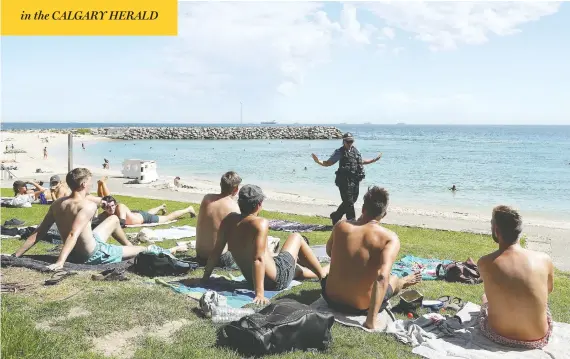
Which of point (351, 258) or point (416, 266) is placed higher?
point (351, 258)

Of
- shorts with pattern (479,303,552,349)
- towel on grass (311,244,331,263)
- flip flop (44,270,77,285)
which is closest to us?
shorts with pattern (479,303,552,349)

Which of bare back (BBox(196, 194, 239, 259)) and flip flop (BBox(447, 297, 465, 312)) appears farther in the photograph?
bare back (BBox(196, 194, 239, 259))

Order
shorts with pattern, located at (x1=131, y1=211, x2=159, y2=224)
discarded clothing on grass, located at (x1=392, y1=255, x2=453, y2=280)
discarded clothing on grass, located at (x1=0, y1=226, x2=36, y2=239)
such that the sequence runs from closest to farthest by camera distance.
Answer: discarded clothing on grass, located at (x1=392, y1=255, x2=453, y2=280) < discarded clothing on grass, located at (x1=0, y1=226, x2=36, y2=239) < shorts with pattern, located at (x1=131, y1=211, x2=159, y2=224)

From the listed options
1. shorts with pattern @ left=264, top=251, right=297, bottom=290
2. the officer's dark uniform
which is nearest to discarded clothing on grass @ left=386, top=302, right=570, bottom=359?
shorts with pattern @ left=264, top=251, right=297, bottom=290

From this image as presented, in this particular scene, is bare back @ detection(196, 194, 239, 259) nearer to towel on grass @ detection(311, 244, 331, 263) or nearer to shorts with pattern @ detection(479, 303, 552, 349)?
towel on grass @ detection(311, 244, 331, 263)

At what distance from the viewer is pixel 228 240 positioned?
6.12 meters

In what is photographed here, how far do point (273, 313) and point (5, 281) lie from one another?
3.66 m

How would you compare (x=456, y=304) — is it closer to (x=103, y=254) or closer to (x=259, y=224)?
(x=259, y=224)

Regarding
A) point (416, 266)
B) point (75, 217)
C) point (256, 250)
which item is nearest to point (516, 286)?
point (256, 250)

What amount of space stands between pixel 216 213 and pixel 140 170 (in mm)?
18622

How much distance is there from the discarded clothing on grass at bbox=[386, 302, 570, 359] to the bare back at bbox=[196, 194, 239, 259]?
118 inches

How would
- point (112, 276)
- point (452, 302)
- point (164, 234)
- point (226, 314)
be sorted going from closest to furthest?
point (226, 314), point (452, 302), point (112, 276), point (164, 234)

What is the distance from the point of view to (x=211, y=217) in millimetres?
7234

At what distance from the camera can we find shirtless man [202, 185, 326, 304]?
18.8 ft
